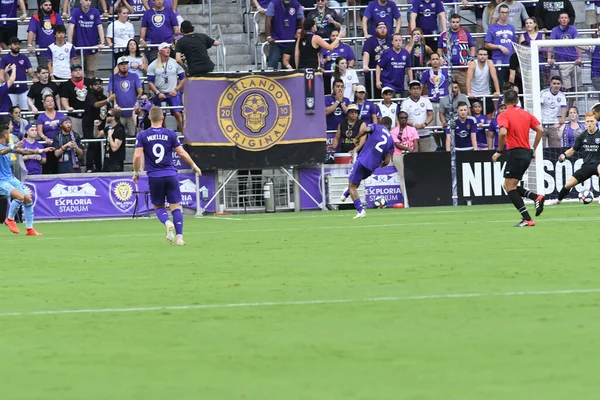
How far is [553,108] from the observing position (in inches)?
1099

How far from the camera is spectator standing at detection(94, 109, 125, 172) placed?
2695 cm

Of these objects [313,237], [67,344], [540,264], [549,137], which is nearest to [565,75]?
[549,137]

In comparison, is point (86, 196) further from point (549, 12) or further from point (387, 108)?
point (549, 12)

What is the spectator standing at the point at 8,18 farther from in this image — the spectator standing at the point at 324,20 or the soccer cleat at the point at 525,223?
the soccer cleat at the point at 525,223

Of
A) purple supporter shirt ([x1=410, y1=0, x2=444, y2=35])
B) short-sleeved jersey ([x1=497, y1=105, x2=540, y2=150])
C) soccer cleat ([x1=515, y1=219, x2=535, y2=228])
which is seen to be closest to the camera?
soccer cleat ([x1=515, y1=219, x2=535, y2=228])

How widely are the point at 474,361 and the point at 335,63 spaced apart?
21637 millimetres

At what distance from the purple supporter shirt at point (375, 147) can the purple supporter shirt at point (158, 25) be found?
6930 mm

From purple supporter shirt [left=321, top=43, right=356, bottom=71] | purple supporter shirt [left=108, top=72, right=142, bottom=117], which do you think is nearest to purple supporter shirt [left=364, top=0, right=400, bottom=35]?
purple supporter shirt [left=321, top=43, right=356, bottom=71]

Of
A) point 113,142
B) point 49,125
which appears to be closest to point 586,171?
point 113,142

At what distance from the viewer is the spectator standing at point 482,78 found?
2900cm

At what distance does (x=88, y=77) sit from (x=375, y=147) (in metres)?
8.40

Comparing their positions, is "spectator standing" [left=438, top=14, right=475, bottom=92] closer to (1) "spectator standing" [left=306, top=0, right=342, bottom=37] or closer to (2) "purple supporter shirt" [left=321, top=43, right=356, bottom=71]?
(2) "purple supporter shirt" [left=321, top=43, right=356, bottom=71]

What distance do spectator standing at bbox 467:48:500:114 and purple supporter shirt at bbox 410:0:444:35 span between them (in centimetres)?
144

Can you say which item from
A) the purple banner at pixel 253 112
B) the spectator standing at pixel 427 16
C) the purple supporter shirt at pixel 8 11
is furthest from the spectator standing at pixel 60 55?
the spectator standing at pixel 427 16
